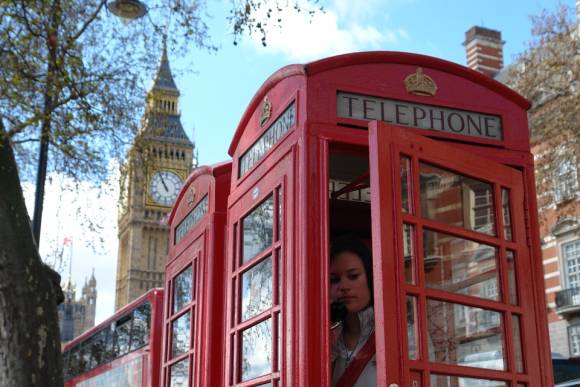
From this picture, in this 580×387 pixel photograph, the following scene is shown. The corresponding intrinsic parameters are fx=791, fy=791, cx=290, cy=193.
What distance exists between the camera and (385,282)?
4.03 meters

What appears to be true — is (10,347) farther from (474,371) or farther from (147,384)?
(147,384)

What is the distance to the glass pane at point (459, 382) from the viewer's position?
161 inches

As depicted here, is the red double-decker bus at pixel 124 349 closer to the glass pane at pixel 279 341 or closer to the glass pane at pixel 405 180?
the glass pane at pixel 279 341

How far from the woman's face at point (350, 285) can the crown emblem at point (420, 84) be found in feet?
4.26

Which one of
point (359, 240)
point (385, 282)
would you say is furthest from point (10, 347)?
point (385, 282)

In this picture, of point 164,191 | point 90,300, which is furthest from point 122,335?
point 90,300

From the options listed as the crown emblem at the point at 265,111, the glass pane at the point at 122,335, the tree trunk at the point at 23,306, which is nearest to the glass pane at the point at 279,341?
the crown emblem at the point at 265,111

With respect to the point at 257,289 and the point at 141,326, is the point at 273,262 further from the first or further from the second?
the point at 141,326

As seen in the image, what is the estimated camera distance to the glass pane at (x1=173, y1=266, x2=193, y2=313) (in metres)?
7.39

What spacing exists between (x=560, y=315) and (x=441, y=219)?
936 inches

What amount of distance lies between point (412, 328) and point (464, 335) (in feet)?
1.34

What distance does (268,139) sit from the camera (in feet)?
17.9

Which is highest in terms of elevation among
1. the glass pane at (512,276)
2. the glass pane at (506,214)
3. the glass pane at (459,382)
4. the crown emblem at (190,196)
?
the crown emblem at (190,196)

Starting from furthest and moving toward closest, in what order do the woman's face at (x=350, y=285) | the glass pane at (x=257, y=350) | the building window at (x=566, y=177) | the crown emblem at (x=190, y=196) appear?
the building window at (x=566, y=177)
the crown emblem at (x=190, y=196)
the woman's face at (x=350, y=285)
the glass pane at (x=257, y=350)
